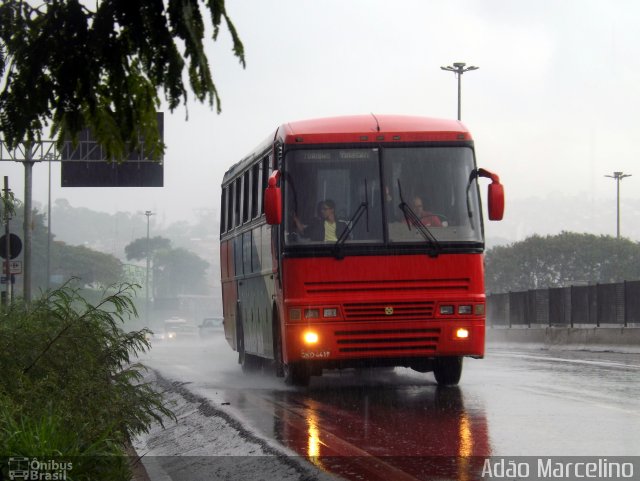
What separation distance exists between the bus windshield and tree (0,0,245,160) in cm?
870

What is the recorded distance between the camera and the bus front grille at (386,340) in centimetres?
1436

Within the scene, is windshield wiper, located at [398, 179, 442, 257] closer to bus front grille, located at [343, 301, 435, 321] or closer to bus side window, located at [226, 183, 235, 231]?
bus front grille, located at [343, 301, 435, 321]

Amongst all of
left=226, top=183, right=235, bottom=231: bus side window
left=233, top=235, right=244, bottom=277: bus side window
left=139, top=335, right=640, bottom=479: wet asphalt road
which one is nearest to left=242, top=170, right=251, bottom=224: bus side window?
left=233, top=235, right=244, bottom=277: bus side window

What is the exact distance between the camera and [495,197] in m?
14.9

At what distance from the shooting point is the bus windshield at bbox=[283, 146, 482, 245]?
48.2 ft

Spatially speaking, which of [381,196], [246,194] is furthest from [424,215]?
[246,194]

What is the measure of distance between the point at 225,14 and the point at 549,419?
6.03 meters

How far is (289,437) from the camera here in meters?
10.1

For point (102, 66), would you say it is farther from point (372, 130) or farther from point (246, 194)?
point (246, 194)

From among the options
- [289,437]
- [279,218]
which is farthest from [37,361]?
[279,218]

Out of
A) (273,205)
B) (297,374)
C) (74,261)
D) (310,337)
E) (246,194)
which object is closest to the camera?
(273,205)

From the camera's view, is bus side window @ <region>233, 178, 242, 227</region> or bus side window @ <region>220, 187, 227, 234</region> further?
bus side window @ <region>220, 187, 227, 234</region>

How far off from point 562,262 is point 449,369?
350 feet

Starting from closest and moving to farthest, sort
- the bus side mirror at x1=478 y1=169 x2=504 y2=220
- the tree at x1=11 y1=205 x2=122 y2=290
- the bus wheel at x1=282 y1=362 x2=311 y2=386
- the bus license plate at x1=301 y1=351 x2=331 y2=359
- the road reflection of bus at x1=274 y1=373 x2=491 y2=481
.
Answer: the road reflection of bus at x1=274 y1=373 x2=491 y2=481
the bus license plate at x1=301 y1=351 x2=331 y2=359
the bus side mirror at x1=478 y1=169 x2=504 y2=220
the bus wheel at x1=282 y1=362 x2=311 y2=386
the tree at x1=11 y1=205 x2=122 y2=290
